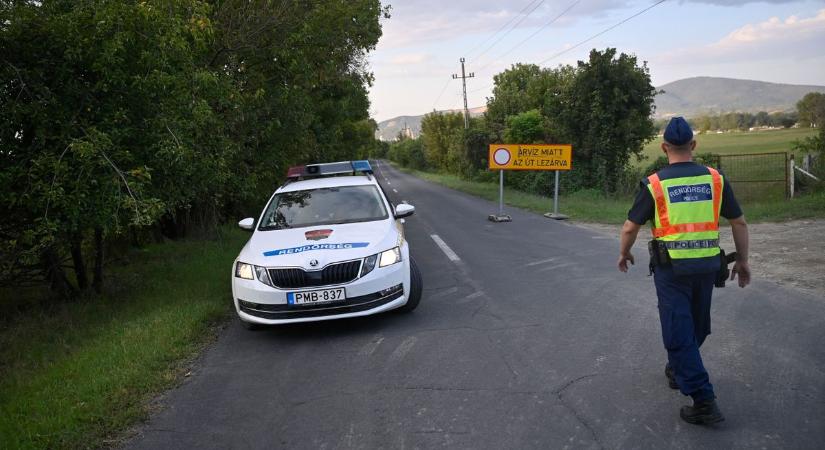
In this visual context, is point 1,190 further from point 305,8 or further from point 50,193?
point 305,8

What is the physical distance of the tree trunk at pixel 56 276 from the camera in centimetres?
924

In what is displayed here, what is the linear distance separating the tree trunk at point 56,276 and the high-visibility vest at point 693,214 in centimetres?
850

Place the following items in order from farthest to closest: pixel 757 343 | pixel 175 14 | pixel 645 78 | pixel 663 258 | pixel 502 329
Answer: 1. pixel 645 78
2. pixel 175 14
3. pixel 502 329
4. pixel 757 343
5. pixel 663 258

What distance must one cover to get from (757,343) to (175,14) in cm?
759

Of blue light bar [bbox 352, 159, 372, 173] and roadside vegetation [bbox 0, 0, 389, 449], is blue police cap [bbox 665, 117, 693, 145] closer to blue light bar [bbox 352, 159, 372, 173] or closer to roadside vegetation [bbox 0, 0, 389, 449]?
roadside vegetation [bbox 0, 0, 389, 449]

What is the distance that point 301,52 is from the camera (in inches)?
512

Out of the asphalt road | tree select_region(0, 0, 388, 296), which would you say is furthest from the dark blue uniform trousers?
tree select_region(0, 0, 388, 296)

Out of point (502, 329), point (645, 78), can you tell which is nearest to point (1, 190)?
point (502, 329)

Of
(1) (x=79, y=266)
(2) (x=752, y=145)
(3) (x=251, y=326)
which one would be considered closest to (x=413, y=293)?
(3) (x=251, y=326)

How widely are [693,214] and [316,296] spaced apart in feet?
11.5

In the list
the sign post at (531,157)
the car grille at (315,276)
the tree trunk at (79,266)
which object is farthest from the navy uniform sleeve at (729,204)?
the sign post at (531,157)

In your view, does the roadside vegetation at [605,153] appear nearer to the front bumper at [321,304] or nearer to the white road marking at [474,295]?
the white road marking at [474,295]

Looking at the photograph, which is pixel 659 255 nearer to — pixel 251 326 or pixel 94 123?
pixel 251 326

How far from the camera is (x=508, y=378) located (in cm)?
463
